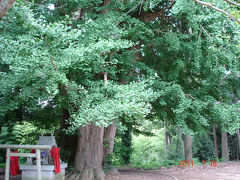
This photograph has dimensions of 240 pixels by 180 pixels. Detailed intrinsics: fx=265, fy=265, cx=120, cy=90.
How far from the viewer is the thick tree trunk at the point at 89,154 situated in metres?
8.39

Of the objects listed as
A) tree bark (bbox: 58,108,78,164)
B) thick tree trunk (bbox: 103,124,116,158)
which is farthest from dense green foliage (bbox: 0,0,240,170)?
→ thick tree trunk (bbox: 103,124,116,158)

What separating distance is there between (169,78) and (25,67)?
550 centimetres

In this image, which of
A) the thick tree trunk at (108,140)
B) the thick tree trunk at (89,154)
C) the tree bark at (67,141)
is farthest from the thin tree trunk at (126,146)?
the thick tree trunk at (89,154)

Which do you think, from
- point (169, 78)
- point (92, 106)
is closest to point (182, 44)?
point (169, 78)

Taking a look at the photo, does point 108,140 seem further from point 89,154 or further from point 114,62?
point 114,62

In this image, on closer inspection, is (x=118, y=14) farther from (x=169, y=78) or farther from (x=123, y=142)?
(x=123, y=142)

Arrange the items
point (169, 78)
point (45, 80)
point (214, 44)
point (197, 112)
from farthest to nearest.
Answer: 1. point (169, 78)
2. point (197, 112)
3. point (214, 44)
4. point (45, 80)

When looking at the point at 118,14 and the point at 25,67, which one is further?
the point at 118,14

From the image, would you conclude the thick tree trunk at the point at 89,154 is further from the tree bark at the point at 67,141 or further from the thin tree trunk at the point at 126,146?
the thin tree trunk at the point at 126,146

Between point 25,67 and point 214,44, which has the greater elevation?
point 214,44

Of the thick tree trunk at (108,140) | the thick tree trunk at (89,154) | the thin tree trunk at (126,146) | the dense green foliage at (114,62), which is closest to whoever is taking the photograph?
the dense green foliage at (114,62)

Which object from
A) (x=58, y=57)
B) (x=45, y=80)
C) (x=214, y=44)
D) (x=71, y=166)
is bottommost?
(x=71, y=166)

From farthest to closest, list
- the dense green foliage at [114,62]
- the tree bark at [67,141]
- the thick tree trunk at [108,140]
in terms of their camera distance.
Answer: the thick tree trunk at [108,140] < the tree bark at [67,141] < the dense green foliage at [114,62]

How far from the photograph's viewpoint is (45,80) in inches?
220
